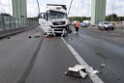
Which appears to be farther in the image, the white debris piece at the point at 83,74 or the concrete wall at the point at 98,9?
the concrete wall at the point at 98,9

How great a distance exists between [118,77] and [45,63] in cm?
305

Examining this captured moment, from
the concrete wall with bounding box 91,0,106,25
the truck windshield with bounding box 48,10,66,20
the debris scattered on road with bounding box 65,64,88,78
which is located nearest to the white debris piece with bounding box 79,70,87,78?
the debris scattered on road with bounding box 65,64,88,78

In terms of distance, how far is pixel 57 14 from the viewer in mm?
27625

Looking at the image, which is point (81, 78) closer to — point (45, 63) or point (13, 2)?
point (45, 63)

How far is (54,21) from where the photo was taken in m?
27.1

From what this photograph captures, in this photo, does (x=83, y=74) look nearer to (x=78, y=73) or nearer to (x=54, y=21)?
(x=78, y=73)

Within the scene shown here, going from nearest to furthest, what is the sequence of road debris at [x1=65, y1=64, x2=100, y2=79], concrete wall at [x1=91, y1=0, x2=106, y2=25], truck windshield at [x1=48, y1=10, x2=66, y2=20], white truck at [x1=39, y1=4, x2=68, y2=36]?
road debris at [x1=65, y1=64, x2=100, y2=79], white truck at [x1=39, y1=4, x2=68, y2=36], truck windshield at [x1=48, y1=10, x2=66, y2=20], concrete wall at [x1=91, y1=0, x2=106, y2=25]

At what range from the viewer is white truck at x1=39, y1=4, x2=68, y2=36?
88.7 ft

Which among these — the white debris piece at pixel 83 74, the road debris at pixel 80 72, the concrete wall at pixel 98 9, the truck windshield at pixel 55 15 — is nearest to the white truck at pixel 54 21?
the truck windshield at pixel 55 15

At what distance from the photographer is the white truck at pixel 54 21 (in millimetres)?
27031

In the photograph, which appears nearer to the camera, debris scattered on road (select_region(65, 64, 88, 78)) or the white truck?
debris scattered on road (select_region(65, 64, 88, 78))

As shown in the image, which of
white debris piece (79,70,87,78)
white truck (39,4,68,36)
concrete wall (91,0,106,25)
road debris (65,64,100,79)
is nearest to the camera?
white debris piece (79,70,87,78)

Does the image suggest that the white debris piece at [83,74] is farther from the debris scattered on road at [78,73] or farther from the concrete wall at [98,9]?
the concrete wall at [98,9]

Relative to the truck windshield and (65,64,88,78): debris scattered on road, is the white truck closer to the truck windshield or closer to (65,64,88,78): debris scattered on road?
the truck windshield
